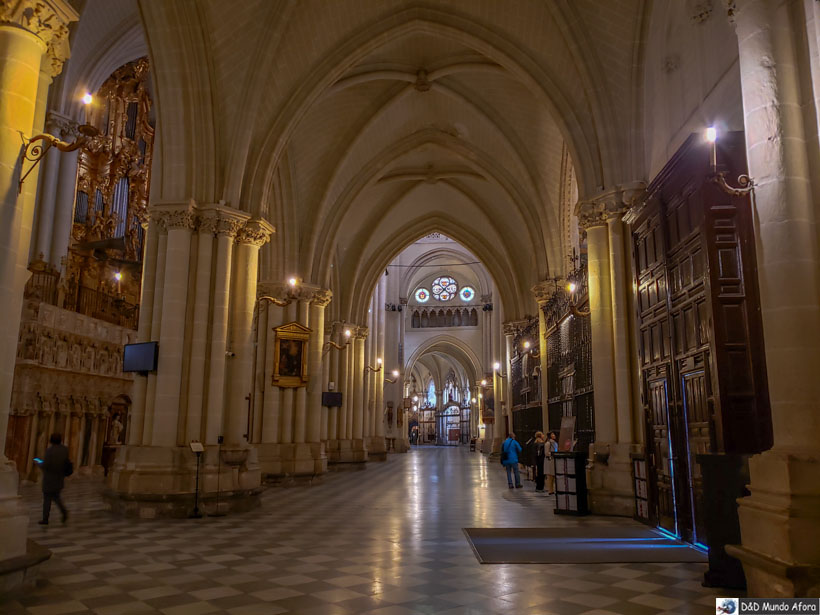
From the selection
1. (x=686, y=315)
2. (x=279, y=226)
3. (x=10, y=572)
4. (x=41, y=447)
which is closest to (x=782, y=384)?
(x=686, y=315)

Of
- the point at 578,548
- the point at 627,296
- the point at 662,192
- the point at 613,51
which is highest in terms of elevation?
the point at 613,51

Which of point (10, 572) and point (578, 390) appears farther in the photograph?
point (578, 390)

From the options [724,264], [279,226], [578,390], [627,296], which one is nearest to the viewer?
[724,264]

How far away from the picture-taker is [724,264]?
19.6 feet

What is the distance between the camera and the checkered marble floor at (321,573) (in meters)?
4.80

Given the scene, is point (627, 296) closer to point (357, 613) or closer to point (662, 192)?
point (662, 192)

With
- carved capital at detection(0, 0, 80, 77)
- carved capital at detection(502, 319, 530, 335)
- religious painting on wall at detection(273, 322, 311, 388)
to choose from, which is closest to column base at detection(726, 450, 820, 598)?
carved capital at detection(0, 0, 80, 77)

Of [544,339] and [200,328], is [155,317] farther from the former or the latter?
[544,339]

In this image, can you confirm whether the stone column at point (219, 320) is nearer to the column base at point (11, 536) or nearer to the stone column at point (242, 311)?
the stone column at point (242, 311)

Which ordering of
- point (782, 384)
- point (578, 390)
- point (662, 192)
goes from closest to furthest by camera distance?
point (782, 384)
point (662, 192)
point (578, 390)

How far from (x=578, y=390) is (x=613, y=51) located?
7253mm

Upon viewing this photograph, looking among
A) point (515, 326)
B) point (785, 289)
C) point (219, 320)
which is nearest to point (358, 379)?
point (515, 326)

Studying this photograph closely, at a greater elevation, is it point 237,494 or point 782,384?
point 782,384

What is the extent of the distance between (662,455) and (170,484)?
24.4ft
